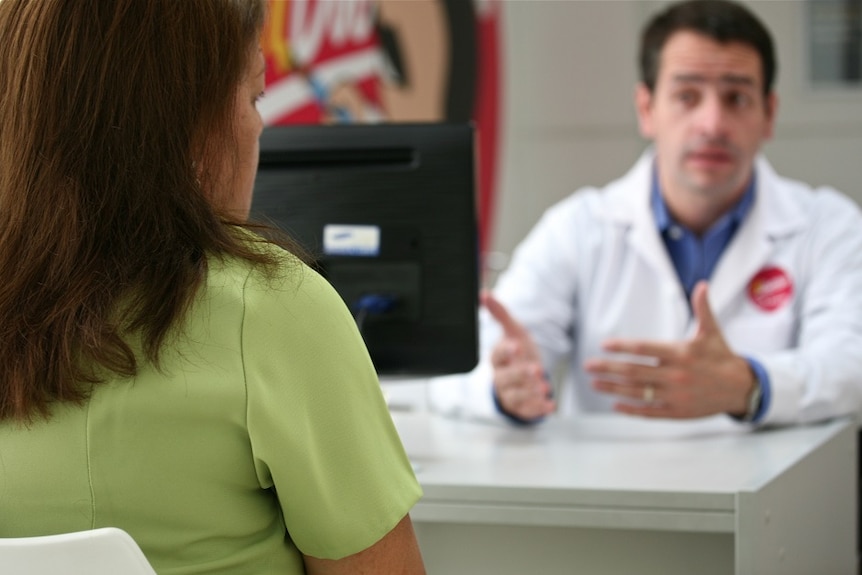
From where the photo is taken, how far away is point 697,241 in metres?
2.41

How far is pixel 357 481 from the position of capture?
92cm

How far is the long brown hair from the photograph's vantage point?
0.89 m

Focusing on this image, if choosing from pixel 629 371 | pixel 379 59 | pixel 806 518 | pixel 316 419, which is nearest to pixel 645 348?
pixel 629 371

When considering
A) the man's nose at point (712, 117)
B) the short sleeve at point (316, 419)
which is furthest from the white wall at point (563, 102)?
the short sleeve at point (316, 419)

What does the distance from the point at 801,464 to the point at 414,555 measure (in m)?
0.87

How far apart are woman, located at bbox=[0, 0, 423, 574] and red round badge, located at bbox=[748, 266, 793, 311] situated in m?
1.53

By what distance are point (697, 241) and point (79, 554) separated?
1841mm

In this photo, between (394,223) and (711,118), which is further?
(711,118)

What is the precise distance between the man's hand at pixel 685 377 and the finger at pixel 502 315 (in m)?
0.21

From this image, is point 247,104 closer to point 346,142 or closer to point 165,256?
point 165,256

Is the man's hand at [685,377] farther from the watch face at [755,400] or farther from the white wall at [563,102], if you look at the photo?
the white wall at [563,102]

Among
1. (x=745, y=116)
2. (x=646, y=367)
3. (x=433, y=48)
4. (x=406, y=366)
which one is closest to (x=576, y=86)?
(x=433, y=48)

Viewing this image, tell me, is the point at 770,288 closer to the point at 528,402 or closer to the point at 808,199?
the point at 808,199

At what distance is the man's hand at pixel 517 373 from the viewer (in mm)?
1951
